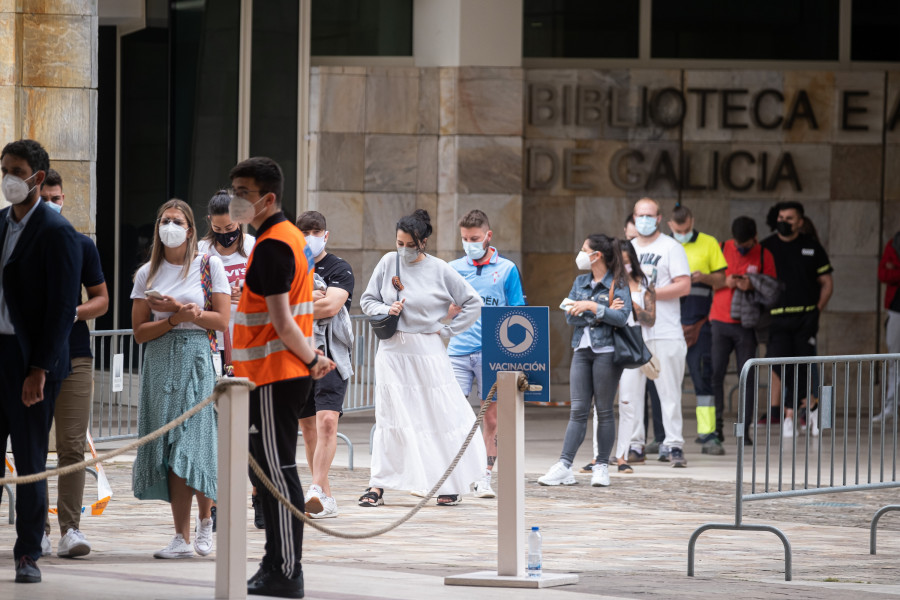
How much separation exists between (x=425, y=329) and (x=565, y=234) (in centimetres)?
735

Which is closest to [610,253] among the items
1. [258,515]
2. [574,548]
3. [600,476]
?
[600,476]

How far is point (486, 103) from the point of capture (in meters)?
17.2

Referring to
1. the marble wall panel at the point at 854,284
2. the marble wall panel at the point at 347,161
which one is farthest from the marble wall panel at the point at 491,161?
the marble wall panel at the point at 854,284

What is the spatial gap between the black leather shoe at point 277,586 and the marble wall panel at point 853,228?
481 inches

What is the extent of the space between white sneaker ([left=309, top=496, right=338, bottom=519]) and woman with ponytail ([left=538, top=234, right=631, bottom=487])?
2.23 m

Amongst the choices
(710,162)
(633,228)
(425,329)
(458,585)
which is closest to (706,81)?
(710,162)

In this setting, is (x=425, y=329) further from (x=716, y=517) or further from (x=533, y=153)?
(x=533, y=153)

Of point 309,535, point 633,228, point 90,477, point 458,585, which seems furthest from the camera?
point 633,228

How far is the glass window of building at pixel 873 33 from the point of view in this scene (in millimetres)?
18359

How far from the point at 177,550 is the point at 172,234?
161 cm

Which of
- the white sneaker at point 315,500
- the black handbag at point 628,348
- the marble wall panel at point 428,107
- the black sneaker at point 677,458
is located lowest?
the black sneaker at point 677,458

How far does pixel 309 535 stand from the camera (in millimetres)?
9203

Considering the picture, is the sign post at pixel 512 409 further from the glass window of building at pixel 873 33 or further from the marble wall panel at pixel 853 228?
the glass window of building at pixel 873 33

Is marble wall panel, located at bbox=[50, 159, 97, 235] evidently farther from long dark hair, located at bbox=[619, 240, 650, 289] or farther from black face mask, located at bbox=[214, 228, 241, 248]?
long dark hair, located at bbox=[619, 240, 650, 289]
